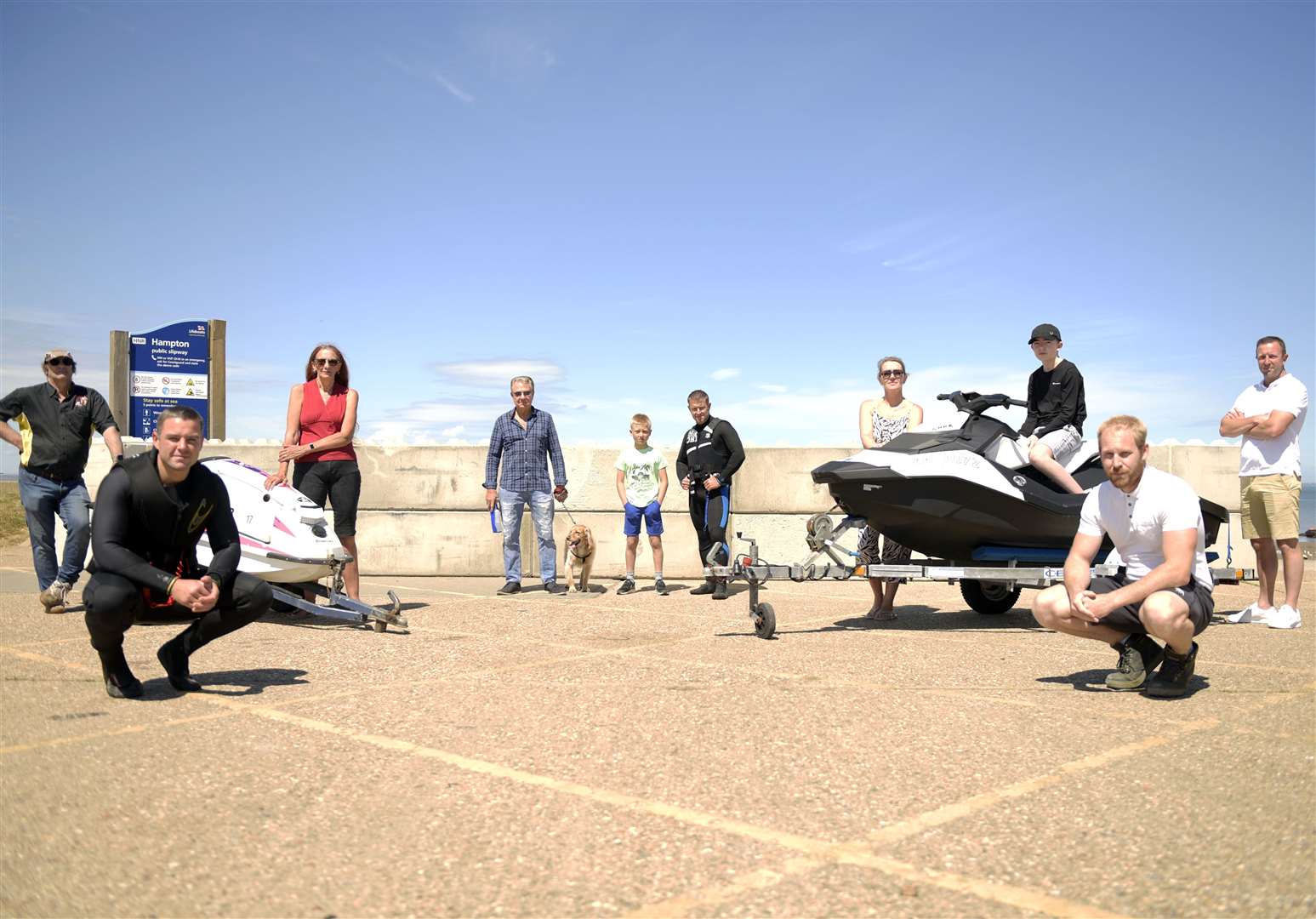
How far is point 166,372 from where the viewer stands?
1333 centimetres

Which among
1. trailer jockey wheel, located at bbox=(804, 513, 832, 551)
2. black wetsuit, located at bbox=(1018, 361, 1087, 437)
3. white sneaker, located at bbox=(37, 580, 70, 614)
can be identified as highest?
black wetsuit, located at bbox=(1018, 361, 1087, 437)

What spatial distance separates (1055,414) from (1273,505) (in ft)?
5.47

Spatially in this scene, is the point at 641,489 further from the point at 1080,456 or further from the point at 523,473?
the point at 1080,456

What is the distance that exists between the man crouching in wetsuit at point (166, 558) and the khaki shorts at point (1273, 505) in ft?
21.7

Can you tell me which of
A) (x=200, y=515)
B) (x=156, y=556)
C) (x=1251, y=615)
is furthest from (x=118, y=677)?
(x=1251, y=615)

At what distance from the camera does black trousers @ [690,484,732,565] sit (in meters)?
10.1

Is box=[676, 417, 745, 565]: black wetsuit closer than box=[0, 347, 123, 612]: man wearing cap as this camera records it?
No

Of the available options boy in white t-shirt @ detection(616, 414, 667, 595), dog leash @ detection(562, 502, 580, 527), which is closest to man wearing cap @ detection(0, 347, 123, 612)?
boy in white t-shirt @ detection(616, 414, 667, 595)

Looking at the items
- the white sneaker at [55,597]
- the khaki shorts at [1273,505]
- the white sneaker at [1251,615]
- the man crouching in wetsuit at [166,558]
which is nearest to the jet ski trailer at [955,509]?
the khaki shorts at [1273,505]

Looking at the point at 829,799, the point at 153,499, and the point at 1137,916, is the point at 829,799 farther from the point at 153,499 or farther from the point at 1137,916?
the point at 153,499

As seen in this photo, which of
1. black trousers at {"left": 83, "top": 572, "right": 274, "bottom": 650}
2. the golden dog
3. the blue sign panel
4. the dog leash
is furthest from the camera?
the blue sign panel

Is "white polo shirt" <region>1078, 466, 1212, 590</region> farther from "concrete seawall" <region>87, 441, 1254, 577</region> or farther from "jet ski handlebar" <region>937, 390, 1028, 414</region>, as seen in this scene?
"concrete seawall" <region>87, 441, 1254, 577</region>

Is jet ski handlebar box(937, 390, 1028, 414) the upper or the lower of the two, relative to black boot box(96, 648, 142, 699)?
upper

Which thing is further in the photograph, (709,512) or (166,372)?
(166,372)
